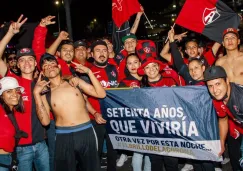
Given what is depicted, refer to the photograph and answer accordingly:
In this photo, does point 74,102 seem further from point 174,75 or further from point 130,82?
point 174,75

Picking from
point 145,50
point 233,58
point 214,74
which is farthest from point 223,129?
point 145,50

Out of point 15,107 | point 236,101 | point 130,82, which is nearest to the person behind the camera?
point 236,101

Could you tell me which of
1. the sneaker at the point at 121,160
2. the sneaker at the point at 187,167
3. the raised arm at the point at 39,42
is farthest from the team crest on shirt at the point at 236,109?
the raised arm at the point at 39,42

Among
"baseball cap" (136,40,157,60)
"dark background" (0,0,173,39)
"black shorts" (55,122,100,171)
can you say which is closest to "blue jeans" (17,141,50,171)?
"black shorts" (55,122,100,171)

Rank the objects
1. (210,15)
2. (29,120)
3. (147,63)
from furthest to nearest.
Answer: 1. (210,15)
2. (147,63)
3. (29,120)

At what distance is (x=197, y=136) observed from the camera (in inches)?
181

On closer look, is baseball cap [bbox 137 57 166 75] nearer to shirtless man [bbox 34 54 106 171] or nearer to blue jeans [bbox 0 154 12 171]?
shirtless man [bbox 34 54 106 171]

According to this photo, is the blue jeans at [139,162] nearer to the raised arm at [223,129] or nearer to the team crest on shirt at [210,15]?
the raised arm at [223,129]

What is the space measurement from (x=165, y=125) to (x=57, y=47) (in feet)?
10.6

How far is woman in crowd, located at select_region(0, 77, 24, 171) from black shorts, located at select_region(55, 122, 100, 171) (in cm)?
73

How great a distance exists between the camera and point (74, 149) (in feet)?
14.5

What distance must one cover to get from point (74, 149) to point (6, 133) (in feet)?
3.45

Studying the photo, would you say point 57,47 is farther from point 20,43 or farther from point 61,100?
point 61,100

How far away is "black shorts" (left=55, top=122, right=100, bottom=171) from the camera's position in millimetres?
4406
